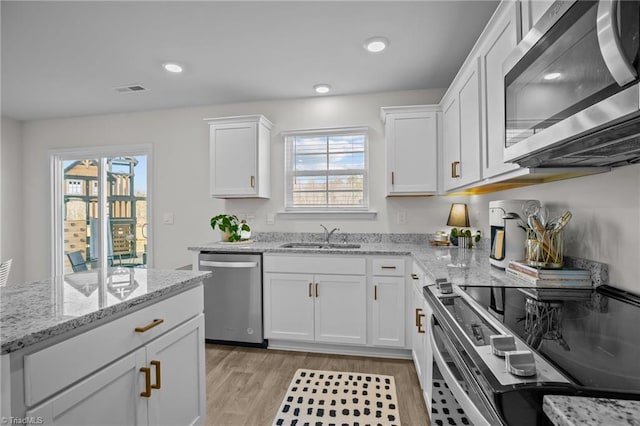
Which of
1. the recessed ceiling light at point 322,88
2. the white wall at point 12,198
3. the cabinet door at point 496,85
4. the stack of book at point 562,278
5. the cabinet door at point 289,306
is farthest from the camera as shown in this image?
the white wall at point 12,198

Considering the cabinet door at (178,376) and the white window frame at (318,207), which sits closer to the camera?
the cabinet door at (178,376)

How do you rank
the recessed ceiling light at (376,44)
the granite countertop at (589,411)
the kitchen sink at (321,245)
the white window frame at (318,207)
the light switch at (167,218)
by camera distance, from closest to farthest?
the granite countertop at (589,411), the recessed ceiling light at (376,44), the kitchen sink at (321,245), the white window frame at (318,207), the light switch at (167,218)

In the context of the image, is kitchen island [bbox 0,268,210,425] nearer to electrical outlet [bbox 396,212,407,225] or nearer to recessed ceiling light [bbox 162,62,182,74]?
recessed ceiling light [bbox 162,62,182,74]

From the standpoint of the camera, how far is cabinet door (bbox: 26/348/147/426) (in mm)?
861

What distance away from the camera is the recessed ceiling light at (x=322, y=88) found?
3.10 m

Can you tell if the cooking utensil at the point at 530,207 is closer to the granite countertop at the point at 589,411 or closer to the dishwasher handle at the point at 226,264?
the granite countertop at the point at 589,411

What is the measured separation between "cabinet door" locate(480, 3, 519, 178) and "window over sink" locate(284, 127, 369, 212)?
1.62 m

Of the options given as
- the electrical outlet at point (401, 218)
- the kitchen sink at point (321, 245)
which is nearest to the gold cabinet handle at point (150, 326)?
the kitchen sink at point (321, 245)

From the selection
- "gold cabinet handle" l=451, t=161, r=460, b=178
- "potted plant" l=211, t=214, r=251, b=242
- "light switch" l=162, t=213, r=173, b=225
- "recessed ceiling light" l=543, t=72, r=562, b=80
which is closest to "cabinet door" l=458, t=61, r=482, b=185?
"gold cabinet handle" l=451, t=161, r=460, b=178

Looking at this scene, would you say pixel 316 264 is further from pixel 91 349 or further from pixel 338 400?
pixel 91 349

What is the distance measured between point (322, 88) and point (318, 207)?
123 centimetres

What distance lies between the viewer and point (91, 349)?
965mm

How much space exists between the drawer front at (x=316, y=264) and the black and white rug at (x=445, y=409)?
1401 mm

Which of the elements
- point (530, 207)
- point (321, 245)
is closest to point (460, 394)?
point (530, 207)
